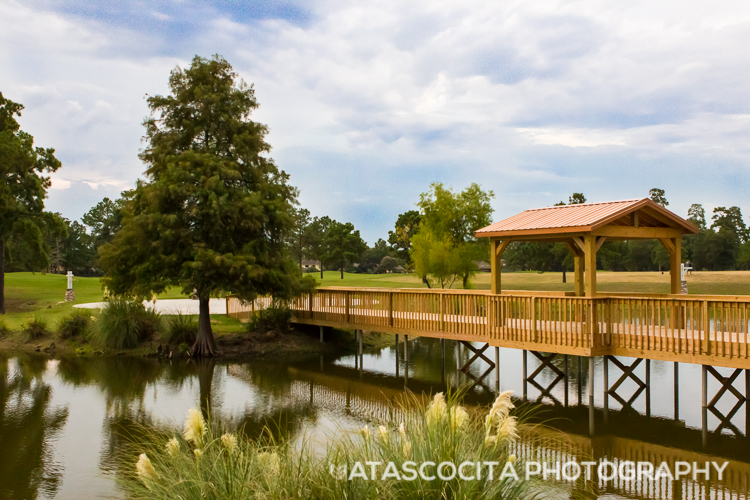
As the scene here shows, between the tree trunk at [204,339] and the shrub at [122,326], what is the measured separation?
210cm

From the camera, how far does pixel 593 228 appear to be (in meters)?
12.6

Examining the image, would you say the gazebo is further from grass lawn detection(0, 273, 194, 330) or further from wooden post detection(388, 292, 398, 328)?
grass lawn detection(0, 273, 194, 330)

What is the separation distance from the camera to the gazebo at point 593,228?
42.4 feet

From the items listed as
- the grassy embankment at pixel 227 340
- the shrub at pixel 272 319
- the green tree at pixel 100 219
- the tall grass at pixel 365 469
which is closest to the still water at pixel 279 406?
the grassy embankment at pixel 227 340

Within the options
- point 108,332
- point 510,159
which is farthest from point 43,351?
point 510,159

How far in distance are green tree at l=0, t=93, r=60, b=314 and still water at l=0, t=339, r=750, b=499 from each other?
11592 millimetres

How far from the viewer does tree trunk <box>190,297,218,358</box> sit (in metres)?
19.8

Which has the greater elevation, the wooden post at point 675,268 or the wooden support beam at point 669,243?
the wooden support beam at point 669,243

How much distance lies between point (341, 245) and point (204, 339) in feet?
177

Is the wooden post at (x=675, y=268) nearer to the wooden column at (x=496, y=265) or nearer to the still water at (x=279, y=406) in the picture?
the still water at (x=279, y=406)

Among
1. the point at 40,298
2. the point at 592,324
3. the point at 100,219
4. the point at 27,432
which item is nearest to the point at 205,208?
the point at 27,432

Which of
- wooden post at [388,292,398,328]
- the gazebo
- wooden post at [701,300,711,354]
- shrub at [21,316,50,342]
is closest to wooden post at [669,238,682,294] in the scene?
the gazebo

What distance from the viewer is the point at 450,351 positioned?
22.4m

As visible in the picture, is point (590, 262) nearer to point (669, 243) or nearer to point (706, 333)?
point (706, 333)
